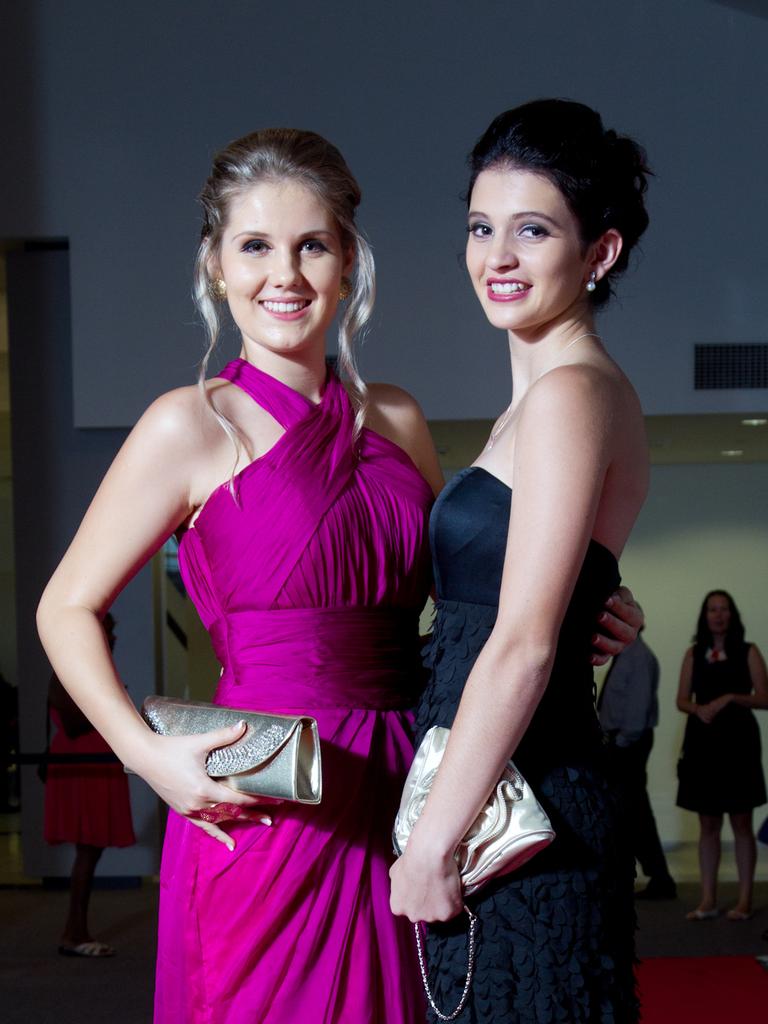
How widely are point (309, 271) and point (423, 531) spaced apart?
1.50ft

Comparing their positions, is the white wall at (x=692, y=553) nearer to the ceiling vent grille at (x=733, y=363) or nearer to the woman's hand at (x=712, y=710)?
the ceiling vent grille at (x=733, y=363)

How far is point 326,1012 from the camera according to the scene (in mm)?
1798

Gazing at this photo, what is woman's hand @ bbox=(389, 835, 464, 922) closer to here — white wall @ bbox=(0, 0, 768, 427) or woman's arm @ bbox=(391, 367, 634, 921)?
woman's arm @ bbox=(391, 367, 634, 921)

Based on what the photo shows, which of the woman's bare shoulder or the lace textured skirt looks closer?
the lace textured skirt

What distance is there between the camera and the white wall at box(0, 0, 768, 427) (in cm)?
668

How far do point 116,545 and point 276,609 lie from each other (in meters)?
0.27

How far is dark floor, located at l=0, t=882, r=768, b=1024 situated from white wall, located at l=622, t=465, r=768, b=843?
2.62 meters

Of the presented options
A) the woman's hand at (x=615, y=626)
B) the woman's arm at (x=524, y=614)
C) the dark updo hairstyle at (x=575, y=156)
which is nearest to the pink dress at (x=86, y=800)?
the woman's hand at (x=615, y=626)

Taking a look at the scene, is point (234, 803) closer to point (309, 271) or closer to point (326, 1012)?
point (326, 1012)

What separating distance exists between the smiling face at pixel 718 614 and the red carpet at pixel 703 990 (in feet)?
6.41

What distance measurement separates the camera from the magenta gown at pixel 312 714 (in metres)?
1.82

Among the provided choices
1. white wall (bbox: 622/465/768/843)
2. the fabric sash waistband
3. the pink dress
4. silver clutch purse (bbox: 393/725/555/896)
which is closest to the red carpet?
the pink dress

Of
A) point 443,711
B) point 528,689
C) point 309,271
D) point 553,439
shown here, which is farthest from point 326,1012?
point 309,271

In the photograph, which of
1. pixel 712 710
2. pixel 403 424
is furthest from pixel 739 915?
pixel 403 424
